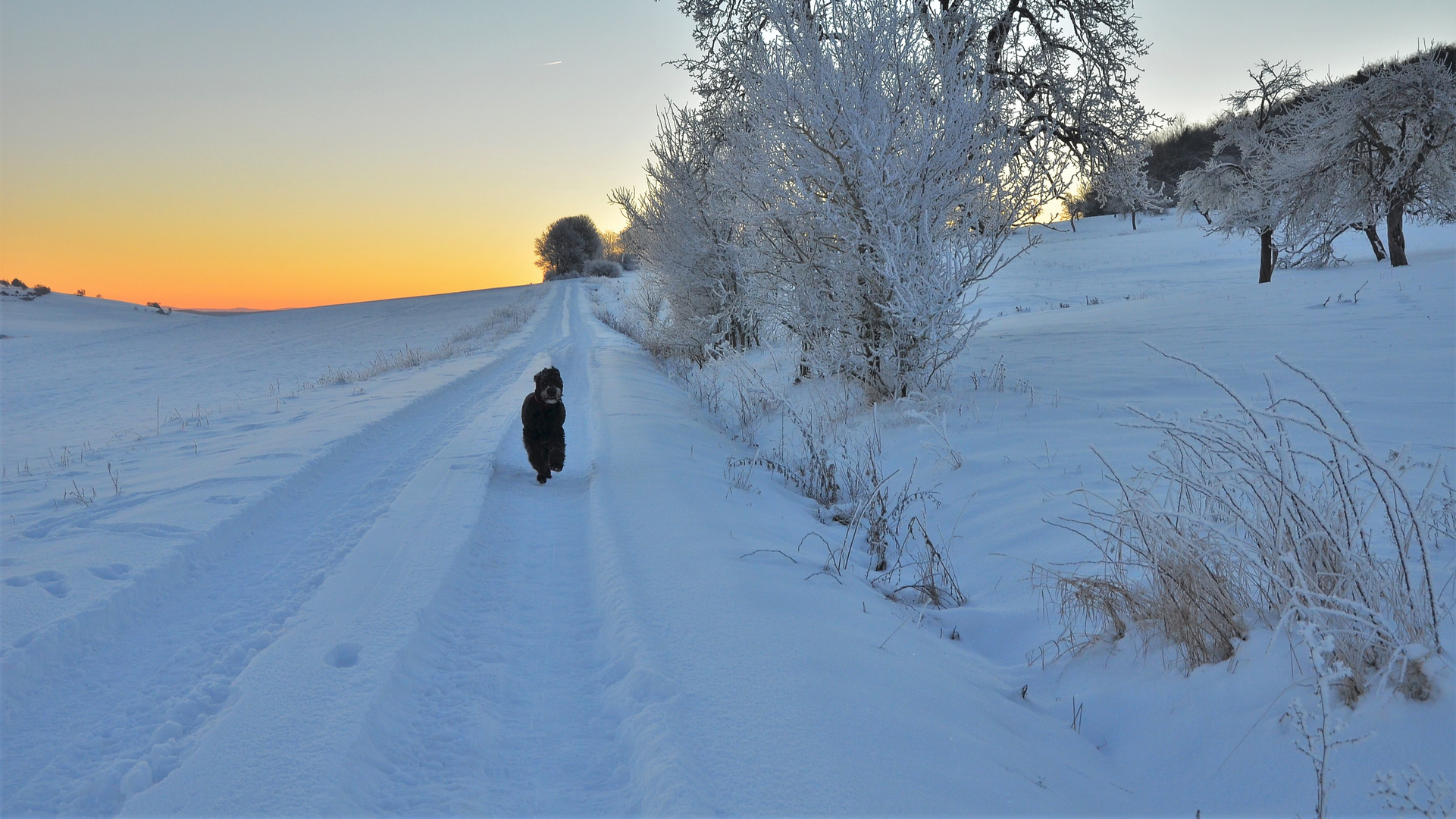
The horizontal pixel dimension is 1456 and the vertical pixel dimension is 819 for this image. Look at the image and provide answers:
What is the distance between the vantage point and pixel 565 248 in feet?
285

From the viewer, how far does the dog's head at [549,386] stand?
5.95 m

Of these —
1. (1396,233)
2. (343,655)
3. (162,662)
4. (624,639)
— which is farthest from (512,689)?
(1396,233)

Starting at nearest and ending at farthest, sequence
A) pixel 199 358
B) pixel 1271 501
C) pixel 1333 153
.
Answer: pixel 1271 501
pixel 1333 153
pixel 199 358

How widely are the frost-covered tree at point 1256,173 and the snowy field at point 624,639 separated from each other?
15.1m

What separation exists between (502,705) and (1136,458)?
470 cm

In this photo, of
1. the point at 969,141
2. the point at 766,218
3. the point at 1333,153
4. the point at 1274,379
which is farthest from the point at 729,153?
the point at 1333,153

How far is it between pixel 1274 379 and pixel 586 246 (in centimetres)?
8706

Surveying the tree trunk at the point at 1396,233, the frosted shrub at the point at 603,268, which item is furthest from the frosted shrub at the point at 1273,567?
the frosted shrub at the point at 603,268

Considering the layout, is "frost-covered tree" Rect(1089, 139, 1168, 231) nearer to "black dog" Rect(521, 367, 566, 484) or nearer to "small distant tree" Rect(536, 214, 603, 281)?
"black dog" Rect(521, 367, 566, 484)

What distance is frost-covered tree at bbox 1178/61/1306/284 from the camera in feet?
66.3

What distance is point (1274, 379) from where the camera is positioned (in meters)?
6.57

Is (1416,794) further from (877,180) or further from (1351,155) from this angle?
(1351,155)

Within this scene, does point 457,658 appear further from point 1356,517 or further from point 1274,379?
point 1274,379

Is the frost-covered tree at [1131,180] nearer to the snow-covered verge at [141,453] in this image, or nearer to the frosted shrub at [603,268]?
the snow-covered verge at [141,453]
